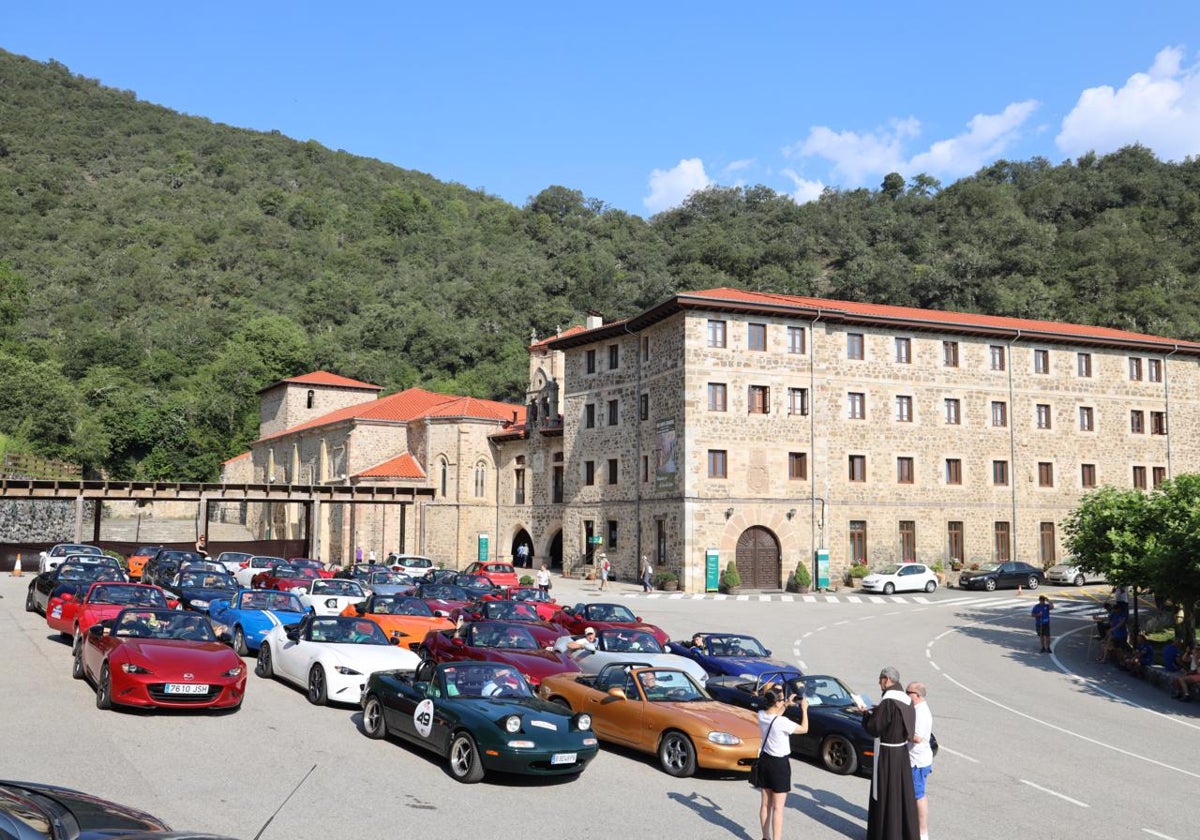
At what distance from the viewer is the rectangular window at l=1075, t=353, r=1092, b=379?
1960 inches

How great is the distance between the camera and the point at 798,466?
44500mm

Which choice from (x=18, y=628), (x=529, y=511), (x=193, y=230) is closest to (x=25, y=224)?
(x=193, y=230)

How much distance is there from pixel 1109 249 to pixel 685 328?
5955 cm

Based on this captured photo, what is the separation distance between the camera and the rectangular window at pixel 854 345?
4644 centimetres

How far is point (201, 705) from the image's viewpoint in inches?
515

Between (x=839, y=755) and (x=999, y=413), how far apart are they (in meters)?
39.6

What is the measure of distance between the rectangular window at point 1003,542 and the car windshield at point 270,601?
37.1 metres

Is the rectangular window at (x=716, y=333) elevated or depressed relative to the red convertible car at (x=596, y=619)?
elevated

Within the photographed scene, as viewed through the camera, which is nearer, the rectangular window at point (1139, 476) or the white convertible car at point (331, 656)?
the white convertible car at point (331, 656)

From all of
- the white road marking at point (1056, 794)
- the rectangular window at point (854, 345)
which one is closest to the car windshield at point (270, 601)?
the white road marking at point (1056, 794)

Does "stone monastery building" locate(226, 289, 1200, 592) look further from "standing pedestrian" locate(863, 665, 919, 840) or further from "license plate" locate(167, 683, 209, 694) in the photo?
"standing pedestrian" locate(863, 665, 919, 840)

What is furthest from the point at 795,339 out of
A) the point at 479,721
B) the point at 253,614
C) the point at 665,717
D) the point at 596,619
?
the point at 479,721

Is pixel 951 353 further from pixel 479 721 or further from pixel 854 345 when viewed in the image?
pixel 479 721

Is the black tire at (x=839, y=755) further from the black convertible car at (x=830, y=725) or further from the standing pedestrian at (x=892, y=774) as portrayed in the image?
the standing pedestrian at (x=892, y=774)
